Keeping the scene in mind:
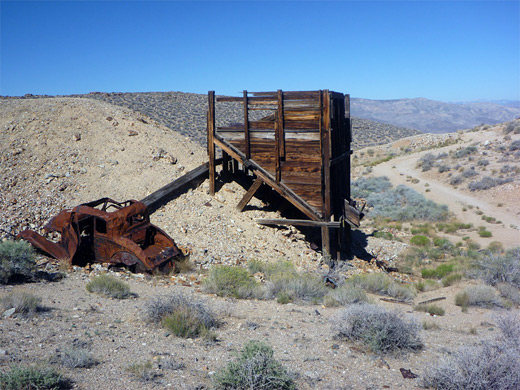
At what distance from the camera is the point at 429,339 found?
6.13m

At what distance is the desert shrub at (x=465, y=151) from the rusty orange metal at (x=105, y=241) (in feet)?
94.0

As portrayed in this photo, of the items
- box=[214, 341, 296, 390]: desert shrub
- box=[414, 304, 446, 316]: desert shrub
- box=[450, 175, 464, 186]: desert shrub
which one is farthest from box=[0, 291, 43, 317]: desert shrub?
box=[450, 175, 464, 186]: desert shrub

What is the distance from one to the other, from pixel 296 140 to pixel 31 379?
7924 millimetres

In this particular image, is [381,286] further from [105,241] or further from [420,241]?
[420,241]

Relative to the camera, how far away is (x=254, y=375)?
159 inches

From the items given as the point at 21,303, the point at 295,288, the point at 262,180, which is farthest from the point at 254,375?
the point at 262,180

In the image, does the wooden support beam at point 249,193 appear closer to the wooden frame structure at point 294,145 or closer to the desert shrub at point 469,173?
the wooden frame structure at point 294,145

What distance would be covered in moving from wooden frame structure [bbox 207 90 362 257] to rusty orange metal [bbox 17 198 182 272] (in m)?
3.45

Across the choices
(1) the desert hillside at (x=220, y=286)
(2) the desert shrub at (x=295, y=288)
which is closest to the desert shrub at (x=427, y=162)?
(1) the desert hillside at (x=220, y=286)

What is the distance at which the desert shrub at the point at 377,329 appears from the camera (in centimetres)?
541

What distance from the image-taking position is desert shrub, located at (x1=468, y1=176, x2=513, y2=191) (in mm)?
24484

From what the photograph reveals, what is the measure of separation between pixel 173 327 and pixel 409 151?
40.8 meters

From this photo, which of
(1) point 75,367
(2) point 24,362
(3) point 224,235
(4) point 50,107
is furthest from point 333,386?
(4) point 50,107

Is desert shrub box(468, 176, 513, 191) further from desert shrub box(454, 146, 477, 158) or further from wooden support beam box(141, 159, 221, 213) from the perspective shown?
wooden support beam box(141, 159, 221, 213)
